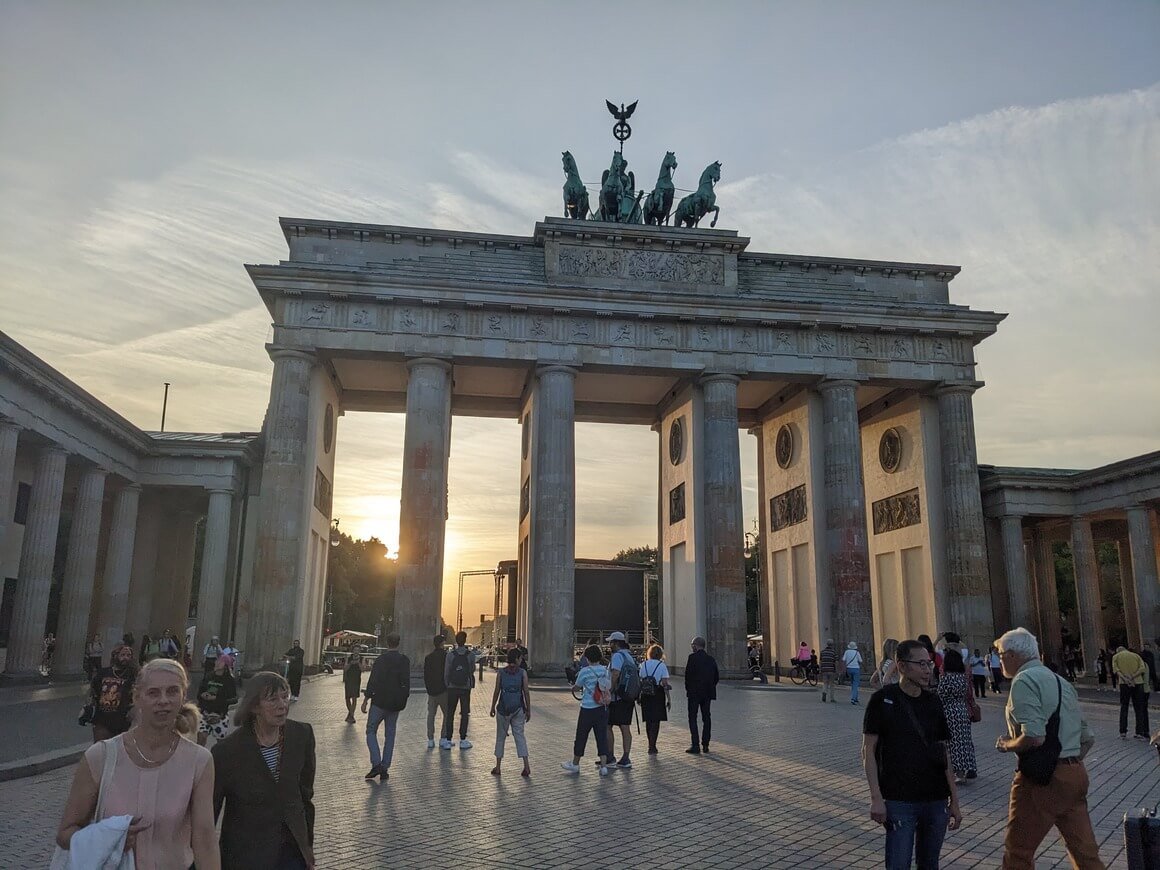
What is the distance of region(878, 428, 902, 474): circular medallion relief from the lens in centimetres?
3928

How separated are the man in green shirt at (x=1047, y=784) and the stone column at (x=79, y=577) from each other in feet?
104

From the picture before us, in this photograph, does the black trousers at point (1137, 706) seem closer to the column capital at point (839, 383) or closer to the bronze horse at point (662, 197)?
the column capital at point (839, 383)

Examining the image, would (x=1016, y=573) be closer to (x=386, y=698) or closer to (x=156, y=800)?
(x=386, y=698)

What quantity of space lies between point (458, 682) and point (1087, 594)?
33.2m

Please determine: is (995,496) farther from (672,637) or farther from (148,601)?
(148,601)

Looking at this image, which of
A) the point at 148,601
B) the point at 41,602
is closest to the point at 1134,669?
the point at 41,602

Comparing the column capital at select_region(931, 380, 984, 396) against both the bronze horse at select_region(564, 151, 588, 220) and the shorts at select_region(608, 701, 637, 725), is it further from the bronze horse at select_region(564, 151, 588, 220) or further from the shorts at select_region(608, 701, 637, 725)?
the shorts at select_region(608, 701, 637, 725)

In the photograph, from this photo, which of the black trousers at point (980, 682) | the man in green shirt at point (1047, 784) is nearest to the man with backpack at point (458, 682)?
the man in green shirt at point (1047, 784)

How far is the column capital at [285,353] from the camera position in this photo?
107 ft

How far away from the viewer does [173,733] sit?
12.4 feet

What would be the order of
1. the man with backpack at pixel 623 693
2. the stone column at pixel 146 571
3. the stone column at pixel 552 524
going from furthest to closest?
the stone column at pixel 146 571 < the stone column at pixel 552 524 < the man with backpack at pixel 623 693

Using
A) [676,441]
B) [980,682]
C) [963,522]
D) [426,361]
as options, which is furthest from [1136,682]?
[426,361]

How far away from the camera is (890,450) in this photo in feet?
131

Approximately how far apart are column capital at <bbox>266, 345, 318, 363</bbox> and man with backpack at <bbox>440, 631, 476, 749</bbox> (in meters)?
21.2
